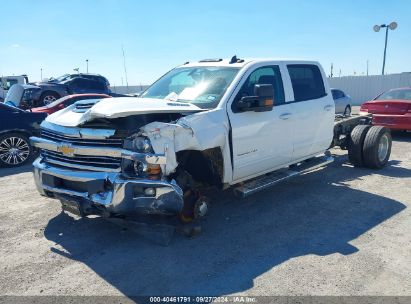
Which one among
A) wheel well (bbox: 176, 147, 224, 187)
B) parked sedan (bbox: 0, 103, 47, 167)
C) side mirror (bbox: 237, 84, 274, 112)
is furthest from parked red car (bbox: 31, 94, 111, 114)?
side mirror (bbox: 237, 84, 274, 112)

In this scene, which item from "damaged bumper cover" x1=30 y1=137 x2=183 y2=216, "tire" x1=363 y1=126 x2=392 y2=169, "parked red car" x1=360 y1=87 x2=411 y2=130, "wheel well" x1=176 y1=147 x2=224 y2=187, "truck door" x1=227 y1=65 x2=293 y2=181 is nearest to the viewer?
"damaged bumper cover" x1=30 y1=137 x2=183 y2=216

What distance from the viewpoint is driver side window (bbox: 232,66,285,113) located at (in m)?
4.94

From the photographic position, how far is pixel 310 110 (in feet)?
19.5

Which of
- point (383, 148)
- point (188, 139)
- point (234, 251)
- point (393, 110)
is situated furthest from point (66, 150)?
point (393, 110)

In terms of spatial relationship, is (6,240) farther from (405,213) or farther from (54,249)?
(405,213)

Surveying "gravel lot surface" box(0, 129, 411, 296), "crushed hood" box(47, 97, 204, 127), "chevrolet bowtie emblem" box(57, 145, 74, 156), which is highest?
"crushed hood" box(47, 97, 204, 127)

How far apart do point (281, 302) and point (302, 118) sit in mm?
3289

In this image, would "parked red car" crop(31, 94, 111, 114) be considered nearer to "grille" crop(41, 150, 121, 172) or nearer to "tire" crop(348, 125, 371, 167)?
"tire" crop(348, 125, 371, 167)

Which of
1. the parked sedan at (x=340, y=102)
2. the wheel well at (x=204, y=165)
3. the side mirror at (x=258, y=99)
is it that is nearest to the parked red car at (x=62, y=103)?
the wheel well at (x=204, y=165)

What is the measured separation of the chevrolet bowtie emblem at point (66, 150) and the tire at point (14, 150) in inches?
199

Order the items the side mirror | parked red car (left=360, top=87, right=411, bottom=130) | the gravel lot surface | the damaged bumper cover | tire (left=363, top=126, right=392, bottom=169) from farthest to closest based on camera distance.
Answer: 1. parked red car (left=360, top=87, right=411, bottom=130)
2. tire (left=363, top=126, right=392, bottom=169)
3. the side mirror
4. the damaged bumper cover
5. the gravel lot surface

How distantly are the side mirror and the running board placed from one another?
1.01 meters

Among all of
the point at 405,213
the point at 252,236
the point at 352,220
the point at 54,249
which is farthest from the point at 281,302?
the point at 405,213

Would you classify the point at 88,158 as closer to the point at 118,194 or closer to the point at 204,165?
the point at 118,194
